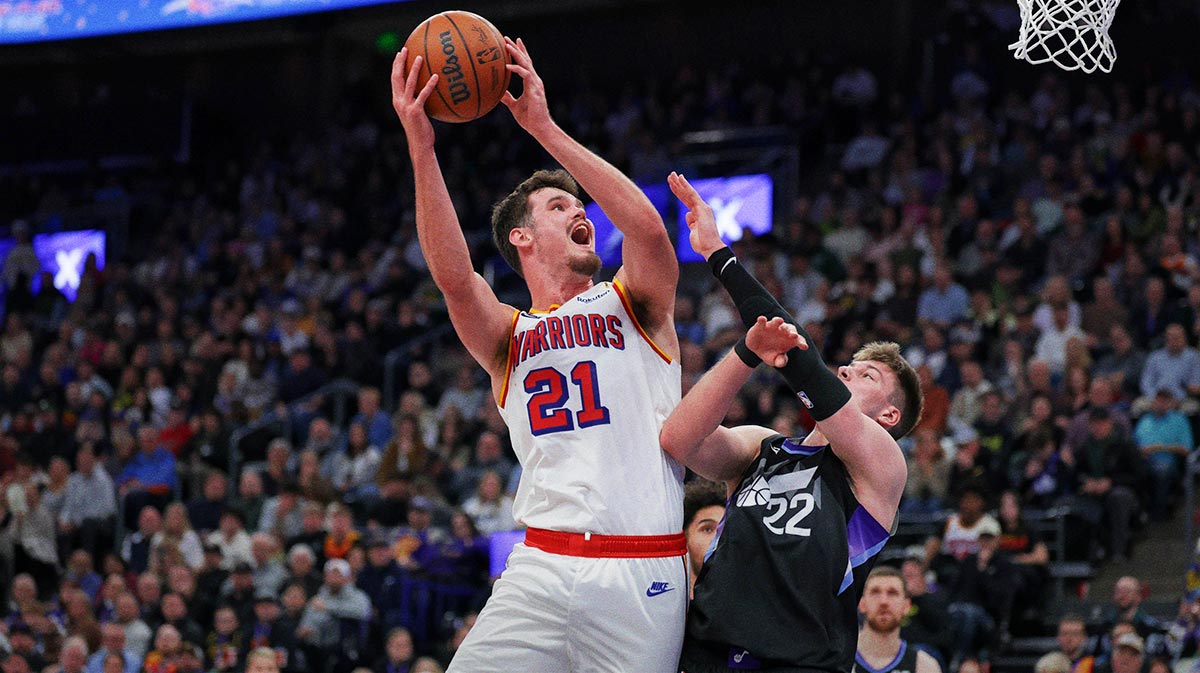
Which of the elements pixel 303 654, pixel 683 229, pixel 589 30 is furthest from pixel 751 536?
pixel 589 30

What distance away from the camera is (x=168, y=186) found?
2344cm

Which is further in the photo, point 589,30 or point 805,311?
point 589,30

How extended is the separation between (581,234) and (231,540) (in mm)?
9554

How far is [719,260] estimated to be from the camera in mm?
4695

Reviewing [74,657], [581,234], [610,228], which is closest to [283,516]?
[74,657]

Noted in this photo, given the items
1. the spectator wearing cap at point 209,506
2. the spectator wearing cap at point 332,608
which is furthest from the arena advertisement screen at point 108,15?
the spectator wearing cap at point 332,608

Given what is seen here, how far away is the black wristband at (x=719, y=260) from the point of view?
4680 millimetres

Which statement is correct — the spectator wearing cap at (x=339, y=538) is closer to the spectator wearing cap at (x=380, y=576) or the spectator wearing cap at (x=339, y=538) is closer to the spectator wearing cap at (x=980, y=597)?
the spectator wearing cap at (x=380, y=576)

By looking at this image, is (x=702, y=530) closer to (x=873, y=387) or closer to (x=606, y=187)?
(x=873, y=387)

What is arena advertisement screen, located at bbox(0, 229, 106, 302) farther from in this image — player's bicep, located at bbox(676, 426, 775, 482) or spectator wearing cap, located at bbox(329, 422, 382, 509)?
player's bicep, located at bbox(676, 426, 775, 482)

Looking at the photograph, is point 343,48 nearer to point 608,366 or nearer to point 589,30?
point 589,30

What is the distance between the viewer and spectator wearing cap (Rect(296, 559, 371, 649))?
11.9 m

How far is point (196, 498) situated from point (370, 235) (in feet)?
21.2

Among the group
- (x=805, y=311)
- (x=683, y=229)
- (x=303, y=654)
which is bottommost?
(x=303, y=654)
